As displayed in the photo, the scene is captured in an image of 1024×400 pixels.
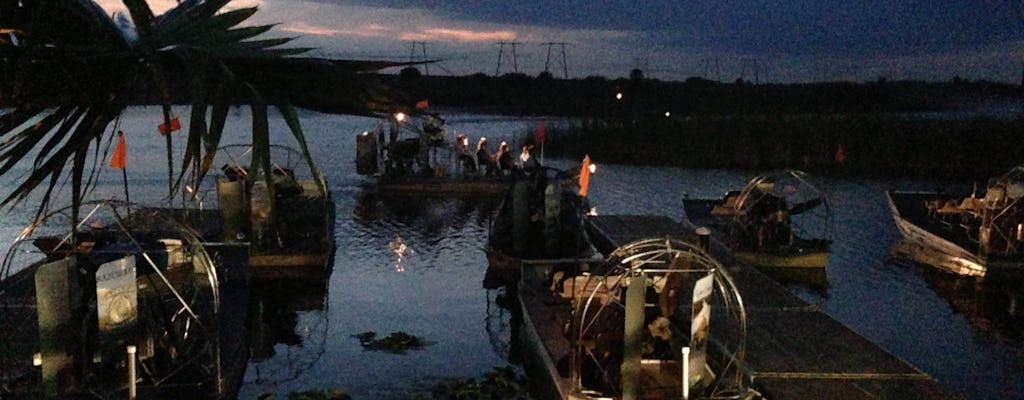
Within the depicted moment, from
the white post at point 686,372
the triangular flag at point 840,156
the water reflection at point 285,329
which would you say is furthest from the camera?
the triangular flag at point 840,156

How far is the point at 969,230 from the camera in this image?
22062mm

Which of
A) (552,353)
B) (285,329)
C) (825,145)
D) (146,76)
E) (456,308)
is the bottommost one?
(285,329)

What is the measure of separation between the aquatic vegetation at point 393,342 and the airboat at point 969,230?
458 inches

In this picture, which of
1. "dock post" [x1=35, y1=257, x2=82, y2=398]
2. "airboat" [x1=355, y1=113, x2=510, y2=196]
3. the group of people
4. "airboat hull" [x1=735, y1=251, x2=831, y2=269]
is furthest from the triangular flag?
"dock post" [x1=35, y1=257, x2=82, y2=398]

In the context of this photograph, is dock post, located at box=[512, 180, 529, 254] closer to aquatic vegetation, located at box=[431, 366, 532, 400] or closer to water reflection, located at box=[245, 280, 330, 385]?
water reflection, located at box=[245, 280, 330, 385]

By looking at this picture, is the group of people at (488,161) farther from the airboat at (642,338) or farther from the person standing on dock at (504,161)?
the airboat at (642,338)

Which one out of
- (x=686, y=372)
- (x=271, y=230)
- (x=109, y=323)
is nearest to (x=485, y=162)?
(x=271, y=230)

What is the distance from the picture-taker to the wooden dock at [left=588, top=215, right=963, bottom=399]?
10328 millimetres

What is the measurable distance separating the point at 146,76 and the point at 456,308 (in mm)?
16197

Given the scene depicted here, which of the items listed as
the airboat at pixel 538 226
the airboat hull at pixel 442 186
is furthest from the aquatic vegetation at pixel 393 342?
the airboat hull at pixel 442 186

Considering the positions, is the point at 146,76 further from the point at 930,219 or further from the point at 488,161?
the point at 488,161

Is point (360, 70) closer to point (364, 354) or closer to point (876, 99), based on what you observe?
point (364, 354)

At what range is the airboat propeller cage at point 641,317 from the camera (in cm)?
882

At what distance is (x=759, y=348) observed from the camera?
11.9 m
